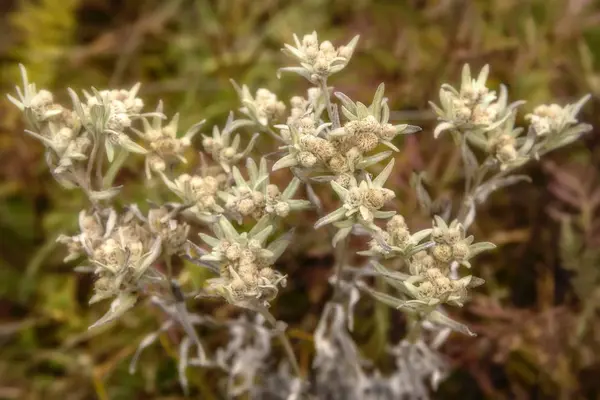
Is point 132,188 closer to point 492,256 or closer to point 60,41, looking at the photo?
point 60,41

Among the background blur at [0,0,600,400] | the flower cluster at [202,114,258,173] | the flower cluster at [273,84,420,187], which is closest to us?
the flower cluster at [273,84,420,187]

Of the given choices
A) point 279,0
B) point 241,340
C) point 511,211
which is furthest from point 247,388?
point 279,0

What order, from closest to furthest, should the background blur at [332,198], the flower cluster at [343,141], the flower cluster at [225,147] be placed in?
1. the flower cluster at [343,141]
2. the flower cluster at [225,147]
3. the background blur at [332,198]

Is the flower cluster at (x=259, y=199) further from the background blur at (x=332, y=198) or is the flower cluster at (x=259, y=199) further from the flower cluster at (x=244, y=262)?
the background blur at (x=332, y=198)

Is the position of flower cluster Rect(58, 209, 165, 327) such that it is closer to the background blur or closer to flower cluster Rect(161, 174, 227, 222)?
flower cluster Rect(161, 174, 227, 222)

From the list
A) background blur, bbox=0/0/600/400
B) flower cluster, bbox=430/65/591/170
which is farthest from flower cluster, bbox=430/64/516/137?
background blur, bbox=0/0/600/400

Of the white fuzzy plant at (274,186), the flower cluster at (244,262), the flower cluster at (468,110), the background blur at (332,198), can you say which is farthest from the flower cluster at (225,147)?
the background blur at (332,198)

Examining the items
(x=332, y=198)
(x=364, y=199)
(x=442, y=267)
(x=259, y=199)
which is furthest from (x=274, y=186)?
(x=332, y=198)
